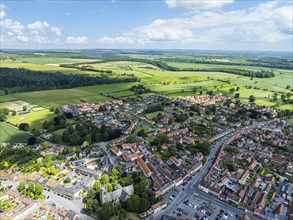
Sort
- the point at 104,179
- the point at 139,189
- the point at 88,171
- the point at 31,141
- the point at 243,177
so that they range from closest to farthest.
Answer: the point at 139,189 < the point at 104,179 < the point at 88,171 < the point at 243,177 < the point at 31,141

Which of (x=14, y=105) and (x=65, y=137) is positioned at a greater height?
(x=14, y=105)

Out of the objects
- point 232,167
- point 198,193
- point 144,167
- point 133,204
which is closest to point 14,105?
point 144,167

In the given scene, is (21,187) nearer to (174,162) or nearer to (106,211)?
(106,211)

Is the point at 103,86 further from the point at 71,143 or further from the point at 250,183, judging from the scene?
the point at 250,183

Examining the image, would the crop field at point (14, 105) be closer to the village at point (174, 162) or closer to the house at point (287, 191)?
the village at point (174, 162)

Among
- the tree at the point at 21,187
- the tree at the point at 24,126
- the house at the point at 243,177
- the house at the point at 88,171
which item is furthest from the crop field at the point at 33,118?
the house at the point at 243,177
